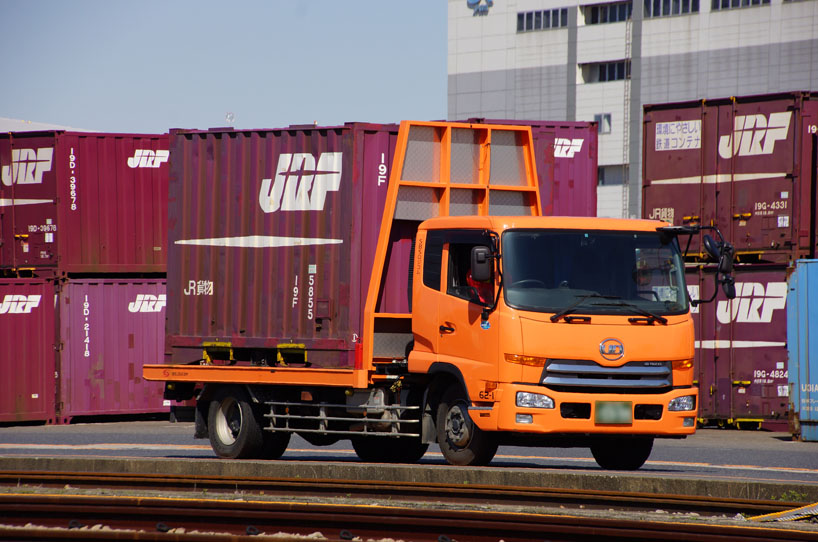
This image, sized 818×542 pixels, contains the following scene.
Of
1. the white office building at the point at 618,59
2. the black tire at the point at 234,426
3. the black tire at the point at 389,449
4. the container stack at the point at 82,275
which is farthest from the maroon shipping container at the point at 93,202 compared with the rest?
the white office building at the point at 618,59

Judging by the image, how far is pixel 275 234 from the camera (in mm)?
14875

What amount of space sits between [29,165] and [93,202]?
1.75 metres

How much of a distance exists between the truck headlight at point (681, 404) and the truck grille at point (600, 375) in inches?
9.6

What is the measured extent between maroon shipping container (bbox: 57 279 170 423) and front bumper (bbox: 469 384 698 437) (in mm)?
15536

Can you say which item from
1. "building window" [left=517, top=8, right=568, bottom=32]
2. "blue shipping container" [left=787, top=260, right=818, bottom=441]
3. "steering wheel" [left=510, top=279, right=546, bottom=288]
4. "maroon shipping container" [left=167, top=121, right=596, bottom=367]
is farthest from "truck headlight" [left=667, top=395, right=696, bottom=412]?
"building window" [left=517, top=8, right=568, bottom=32]

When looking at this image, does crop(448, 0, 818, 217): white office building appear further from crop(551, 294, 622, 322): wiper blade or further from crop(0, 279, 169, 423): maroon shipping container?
crop(551, 294, 622, 322): wiper blade

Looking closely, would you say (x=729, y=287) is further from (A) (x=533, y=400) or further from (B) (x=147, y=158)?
(B) (x=147, y=158)

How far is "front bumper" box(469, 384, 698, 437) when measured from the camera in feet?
38.7

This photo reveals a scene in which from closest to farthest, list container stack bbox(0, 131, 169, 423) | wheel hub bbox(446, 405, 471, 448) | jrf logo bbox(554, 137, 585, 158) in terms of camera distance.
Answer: wheel hub bbox(446, 405, 471, 448) < jrf logo bbox(554, 137, 585, 158) < container stack bbox(0, 131, 169, 423)

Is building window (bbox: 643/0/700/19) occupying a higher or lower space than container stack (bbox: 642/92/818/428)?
higher

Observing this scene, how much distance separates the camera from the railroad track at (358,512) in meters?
8.85

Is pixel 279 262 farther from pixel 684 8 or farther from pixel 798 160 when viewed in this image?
pixel 684 8

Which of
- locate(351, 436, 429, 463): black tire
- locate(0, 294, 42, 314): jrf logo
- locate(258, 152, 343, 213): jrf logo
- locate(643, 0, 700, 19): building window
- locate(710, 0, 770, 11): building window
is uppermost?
locate(643, 0, 700, 19): building window

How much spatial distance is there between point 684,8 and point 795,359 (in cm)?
5033
